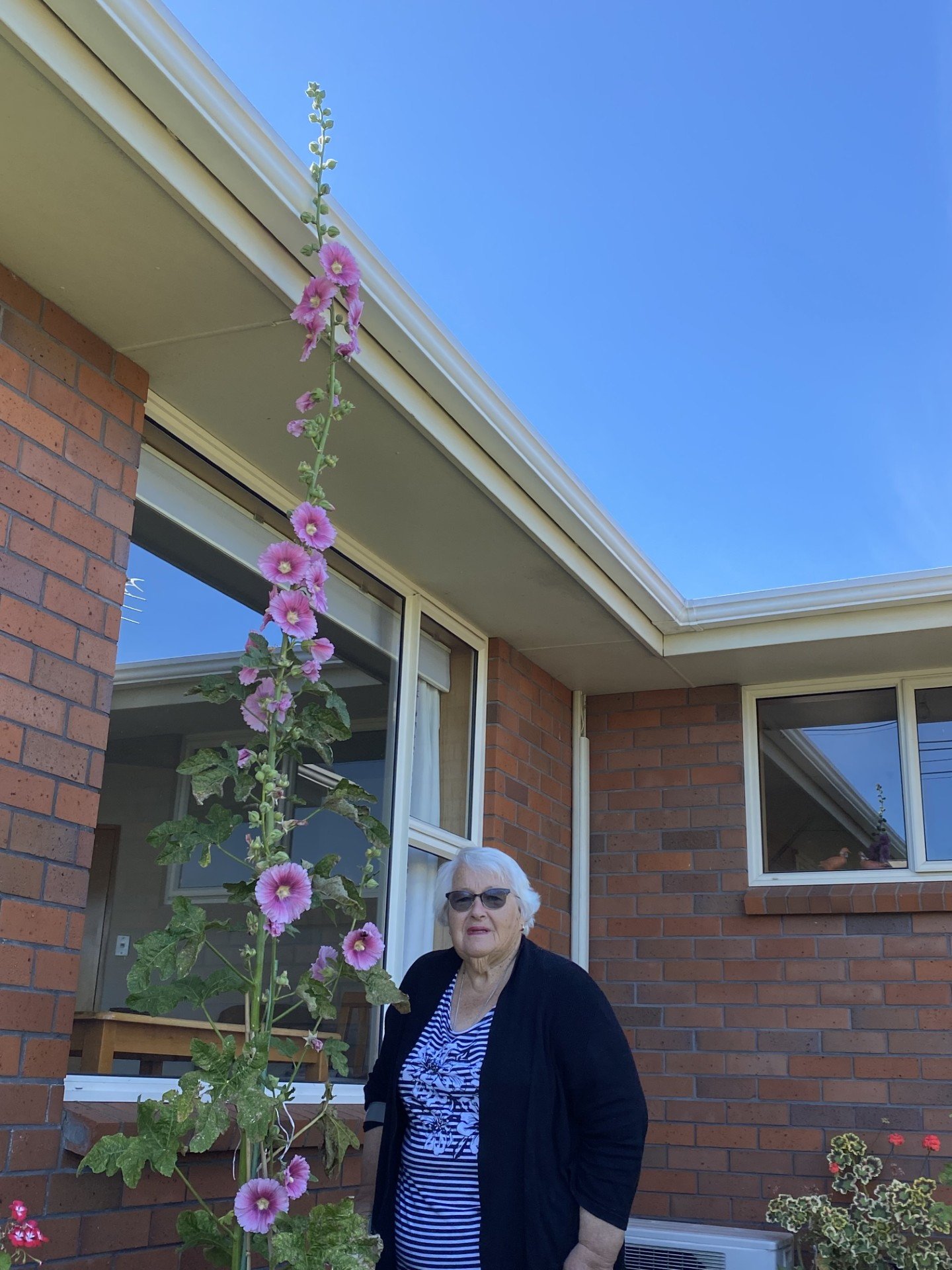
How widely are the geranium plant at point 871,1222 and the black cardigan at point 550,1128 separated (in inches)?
76.0

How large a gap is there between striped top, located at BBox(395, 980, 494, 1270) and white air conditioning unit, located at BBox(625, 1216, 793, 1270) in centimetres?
187

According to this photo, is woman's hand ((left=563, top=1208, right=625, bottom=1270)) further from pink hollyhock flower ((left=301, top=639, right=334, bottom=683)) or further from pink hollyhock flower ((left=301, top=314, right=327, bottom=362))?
pink hollyhock flower ((left=301, top=314, right=327, bottom=362))

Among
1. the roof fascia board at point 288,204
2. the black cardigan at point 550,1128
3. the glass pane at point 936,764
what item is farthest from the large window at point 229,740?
the glass pane at point 936,764

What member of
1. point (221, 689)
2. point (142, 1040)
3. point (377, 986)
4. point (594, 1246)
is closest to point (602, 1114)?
point (594, 1246)

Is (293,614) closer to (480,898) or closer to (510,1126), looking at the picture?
(480,898)

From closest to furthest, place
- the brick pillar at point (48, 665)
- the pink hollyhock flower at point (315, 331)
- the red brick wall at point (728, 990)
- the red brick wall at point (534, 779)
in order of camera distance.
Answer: the pink hollyhock flower at point (315, 331), the brick pillar at point (48, 665), the red brick wall at point (728, 990), the red brick wall at point (534, 779)

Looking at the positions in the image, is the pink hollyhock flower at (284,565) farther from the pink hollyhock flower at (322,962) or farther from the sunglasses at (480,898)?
the sunglasses at (480,898)

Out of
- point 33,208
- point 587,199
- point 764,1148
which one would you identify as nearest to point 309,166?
point 33,208

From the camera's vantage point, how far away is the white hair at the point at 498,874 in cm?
276

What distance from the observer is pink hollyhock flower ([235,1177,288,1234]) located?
2105mm

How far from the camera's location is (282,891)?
2154mm

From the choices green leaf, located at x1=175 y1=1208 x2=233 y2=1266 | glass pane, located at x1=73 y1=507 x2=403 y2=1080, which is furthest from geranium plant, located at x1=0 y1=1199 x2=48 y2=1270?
glass pane, located at x1=73 y1=507 x2=403 y2=1080

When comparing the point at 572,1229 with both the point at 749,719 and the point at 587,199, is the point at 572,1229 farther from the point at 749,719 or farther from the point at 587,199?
the point at 587,199

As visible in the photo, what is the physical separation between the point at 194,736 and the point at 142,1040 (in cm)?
115
